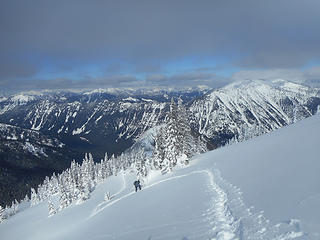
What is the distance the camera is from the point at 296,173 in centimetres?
1366

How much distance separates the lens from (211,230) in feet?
34.2

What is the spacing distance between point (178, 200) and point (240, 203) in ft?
22.5

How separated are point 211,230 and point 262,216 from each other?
7.32 ft

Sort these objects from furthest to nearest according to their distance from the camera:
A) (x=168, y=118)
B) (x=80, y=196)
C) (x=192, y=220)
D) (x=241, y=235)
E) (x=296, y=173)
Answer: (x=80, y=196) → (x=168, y=118) → (x=296, y=173) → (x=192, y=220) → (x=241, y=235)

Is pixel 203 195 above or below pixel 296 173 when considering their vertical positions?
below

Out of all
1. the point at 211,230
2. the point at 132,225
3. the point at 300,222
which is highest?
the point at 300,222

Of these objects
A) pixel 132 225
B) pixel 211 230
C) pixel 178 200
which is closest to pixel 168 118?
pixel 178 200

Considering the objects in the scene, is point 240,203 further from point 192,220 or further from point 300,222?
point 300,222

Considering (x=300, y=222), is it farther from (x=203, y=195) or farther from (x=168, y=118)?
(x=168, y=118)

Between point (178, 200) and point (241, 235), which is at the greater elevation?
point (241, 235)

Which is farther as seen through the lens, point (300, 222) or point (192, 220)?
point (192, 220)

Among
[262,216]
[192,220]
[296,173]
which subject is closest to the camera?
[262,216]

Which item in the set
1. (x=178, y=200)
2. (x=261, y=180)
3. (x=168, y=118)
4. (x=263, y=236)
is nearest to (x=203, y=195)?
(x=178, y=200)

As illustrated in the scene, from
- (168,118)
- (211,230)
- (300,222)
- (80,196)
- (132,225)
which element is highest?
(168,118)
